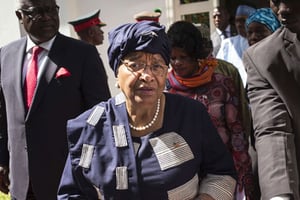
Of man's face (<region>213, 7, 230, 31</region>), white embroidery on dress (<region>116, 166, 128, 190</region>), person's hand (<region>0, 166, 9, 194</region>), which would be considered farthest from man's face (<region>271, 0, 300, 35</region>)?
man's face (<region>213, 7, 230, 31</region>)

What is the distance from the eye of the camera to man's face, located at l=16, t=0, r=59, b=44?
325 centimetres

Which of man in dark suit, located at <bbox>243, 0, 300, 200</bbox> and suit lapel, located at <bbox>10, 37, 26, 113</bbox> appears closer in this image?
man in dark suit, located at <bbox>243, 0, 300, 200</bbox>

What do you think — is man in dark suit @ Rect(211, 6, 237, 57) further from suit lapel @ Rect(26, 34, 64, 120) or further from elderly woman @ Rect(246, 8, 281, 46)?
suit lapel @ Rect(26, 34, 64, 120)

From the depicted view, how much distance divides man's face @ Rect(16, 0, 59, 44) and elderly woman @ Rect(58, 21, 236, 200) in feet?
3.84

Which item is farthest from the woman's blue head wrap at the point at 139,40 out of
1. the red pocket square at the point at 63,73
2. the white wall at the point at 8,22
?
the white wall at the point at 8,22

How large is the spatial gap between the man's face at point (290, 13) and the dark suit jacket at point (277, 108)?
4cm

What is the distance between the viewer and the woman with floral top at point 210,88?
3184 millimetres

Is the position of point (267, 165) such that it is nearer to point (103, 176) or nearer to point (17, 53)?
point (103, 176)

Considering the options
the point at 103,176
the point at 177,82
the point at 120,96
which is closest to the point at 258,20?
the point at 177,82

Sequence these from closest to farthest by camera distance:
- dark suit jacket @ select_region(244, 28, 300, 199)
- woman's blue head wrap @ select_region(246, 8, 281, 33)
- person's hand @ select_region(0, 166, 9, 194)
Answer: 1. dark suit jacket @ select_region(244, 28, 300, 199)
2. person's hand @ select_region(0, 166, 9, 194)
3. woman's blue head wrap @ select_region(246, 8, 281, 33)

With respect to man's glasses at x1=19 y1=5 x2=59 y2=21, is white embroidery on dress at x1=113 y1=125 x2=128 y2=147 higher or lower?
lower

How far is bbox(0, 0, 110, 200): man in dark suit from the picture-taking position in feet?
10.4

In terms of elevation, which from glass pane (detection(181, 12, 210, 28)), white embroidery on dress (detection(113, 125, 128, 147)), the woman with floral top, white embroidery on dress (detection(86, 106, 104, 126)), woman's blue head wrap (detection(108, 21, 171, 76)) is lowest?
glass pane (detection(181, 12, 210, 28))

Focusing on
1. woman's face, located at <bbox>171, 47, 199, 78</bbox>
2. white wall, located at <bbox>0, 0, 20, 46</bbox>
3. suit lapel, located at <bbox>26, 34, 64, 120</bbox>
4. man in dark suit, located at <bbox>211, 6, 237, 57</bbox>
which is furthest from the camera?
white wall, located at <bbox>0, 0, 20, 46</bbox>
